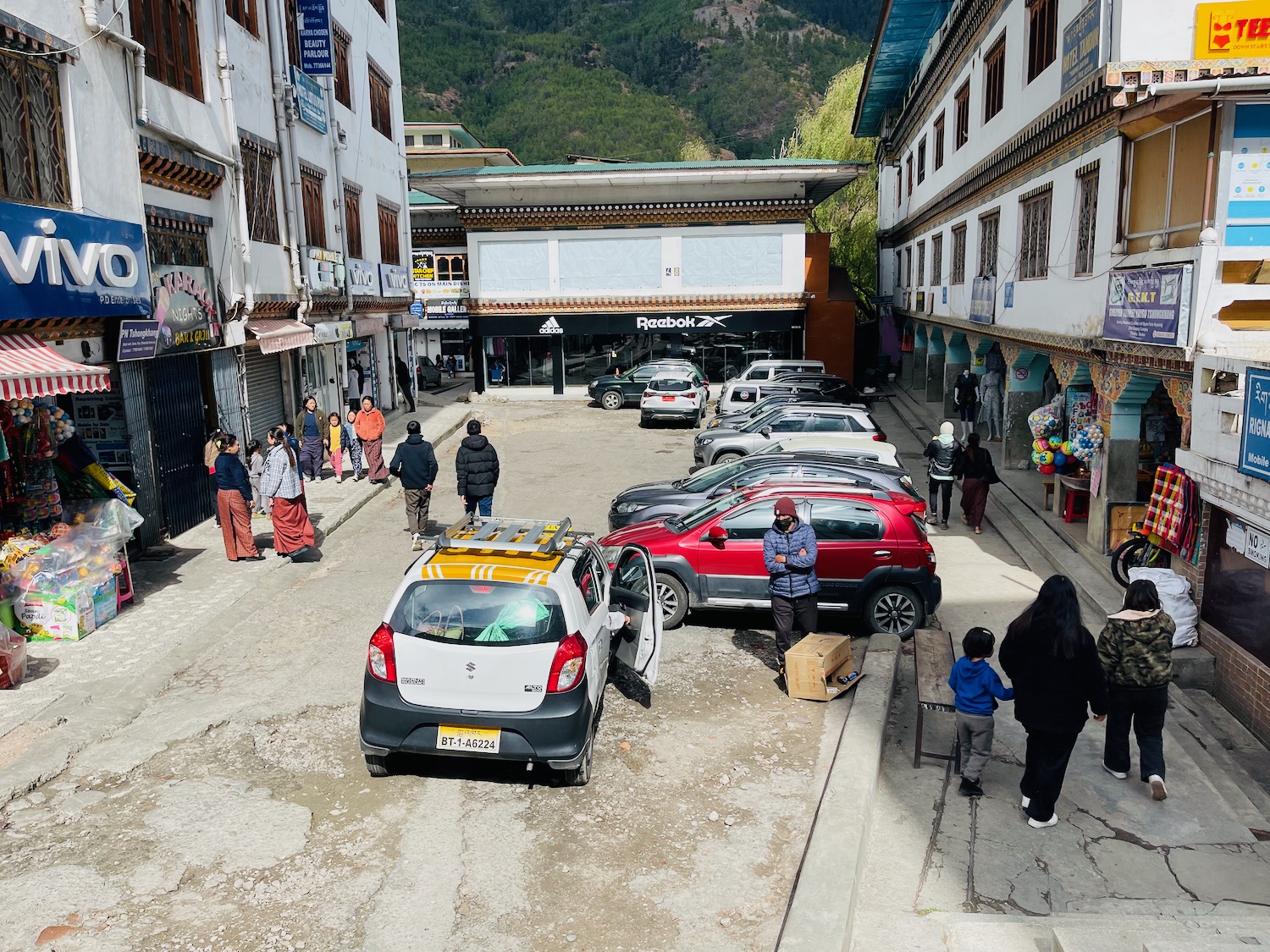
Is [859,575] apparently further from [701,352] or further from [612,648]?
[701,352]

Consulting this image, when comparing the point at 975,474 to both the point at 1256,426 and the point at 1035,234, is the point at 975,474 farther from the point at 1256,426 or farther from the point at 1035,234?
the point at 1256,426

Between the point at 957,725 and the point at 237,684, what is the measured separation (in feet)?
21.3

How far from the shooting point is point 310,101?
2053 centimetres

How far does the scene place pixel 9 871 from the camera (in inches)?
235

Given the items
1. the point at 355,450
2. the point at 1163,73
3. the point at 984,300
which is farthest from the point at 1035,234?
the point at 355,450

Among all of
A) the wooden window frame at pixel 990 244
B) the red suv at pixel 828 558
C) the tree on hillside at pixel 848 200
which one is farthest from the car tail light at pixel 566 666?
the tree on hillside at pixel 848 200

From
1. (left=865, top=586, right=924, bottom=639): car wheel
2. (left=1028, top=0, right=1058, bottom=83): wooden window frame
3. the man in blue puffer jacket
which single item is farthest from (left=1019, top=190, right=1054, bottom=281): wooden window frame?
the man in blue puffer jacket

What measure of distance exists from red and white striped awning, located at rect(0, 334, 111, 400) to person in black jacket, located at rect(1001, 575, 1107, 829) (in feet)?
30.3

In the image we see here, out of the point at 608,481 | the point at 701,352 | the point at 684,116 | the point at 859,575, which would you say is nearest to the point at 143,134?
the point at 608,481

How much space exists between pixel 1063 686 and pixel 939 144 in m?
23.5

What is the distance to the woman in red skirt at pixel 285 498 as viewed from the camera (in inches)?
503

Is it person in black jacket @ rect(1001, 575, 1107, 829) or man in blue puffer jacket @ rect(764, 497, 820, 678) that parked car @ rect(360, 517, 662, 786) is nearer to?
man in blue puffer jacket @ rect(764, 497, 820, 678)

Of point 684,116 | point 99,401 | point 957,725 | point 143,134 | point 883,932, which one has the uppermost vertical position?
point 684,116

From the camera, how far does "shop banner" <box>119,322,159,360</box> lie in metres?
12.2
